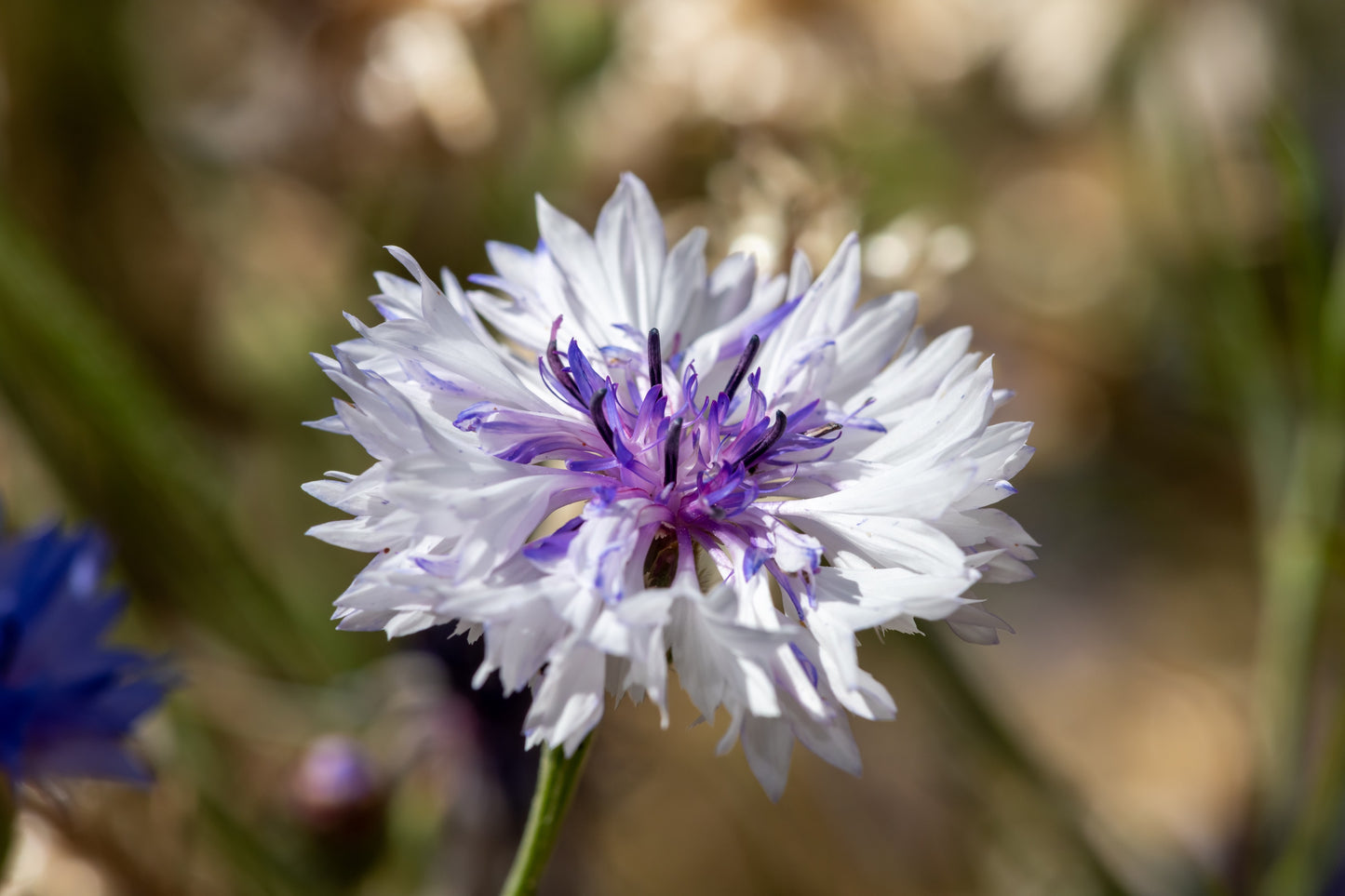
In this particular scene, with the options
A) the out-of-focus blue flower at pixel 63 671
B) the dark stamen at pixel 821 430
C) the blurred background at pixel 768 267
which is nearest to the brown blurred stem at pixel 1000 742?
the blurred background at pixel 768 267

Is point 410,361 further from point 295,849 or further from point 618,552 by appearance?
point 295,849

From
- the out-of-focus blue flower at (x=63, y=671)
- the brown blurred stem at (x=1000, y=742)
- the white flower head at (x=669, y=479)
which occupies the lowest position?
the brown blurred stem at (x=1000, y=742)

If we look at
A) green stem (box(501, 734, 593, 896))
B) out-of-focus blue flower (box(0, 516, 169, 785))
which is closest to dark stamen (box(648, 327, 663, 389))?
green stem (box(501, 734, 593, 896))

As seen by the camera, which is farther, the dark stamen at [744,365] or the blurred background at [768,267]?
the blurred background at [768,267]

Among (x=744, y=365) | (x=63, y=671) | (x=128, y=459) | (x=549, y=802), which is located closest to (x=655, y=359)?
(x=744, y=365)

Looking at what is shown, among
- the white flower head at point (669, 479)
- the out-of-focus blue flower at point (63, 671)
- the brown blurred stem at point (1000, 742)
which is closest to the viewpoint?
the white flower head at point (669, 479)

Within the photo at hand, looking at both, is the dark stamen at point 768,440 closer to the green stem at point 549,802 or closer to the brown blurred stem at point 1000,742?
the green stem at point 549,802

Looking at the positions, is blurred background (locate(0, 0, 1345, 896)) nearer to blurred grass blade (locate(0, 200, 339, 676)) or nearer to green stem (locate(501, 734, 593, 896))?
blurred grass blade (locate(0, 200, 339, 676))

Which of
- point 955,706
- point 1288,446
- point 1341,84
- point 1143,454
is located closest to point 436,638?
point 955,706
